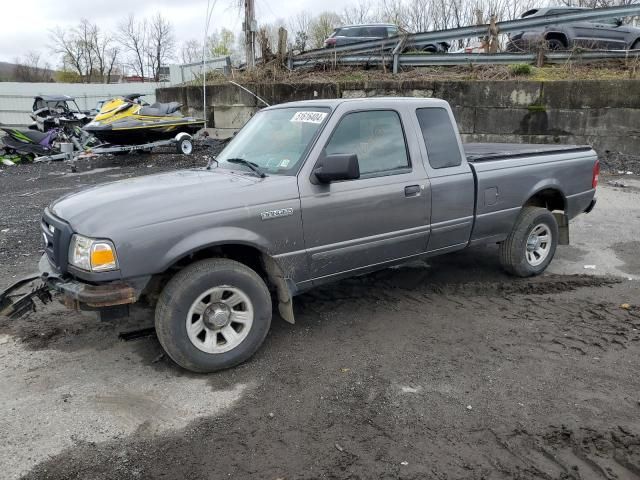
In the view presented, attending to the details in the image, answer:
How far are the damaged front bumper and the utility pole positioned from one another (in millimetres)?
13867

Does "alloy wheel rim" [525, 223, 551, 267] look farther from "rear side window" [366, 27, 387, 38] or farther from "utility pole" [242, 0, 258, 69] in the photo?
"rear side window" [366, 27, 387, 38]

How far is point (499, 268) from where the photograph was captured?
19.3 feet

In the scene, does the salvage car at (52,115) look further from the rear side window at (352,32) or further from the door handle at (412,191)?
the door handle at (412,191)

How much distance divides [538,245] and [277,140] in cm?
314

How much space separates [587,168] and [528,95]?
7460 millimetres

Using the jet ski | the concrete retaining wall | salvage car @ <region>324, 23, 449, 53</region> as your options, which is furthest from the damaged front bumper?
salvage car @ <region>324, 23, 449, 53</region>

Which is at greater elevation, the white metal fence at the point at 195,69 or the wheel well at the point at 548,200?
the white metal fence at the point at 195,69

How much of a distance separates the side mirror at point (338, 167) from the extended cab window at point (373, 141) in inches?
11.2

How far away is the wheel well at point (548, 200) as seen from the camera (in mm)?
5633

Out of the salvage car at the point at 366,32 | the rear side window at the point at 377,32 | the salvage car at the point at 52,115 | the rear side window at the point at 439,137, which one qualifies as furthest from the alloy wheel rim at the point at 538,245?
the salvage car at the point at 52,115

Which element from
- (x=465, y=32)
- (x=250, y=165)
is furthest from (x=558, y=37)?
(x=250, y=165)

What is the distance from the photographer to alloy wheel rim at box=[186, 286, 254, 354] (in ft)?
11.7

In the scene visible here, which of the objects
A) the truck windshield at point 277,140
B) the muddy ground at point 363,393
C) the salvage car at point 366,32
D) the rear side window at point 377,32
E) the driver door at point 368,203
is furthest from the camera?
the rear side window at point 377,32

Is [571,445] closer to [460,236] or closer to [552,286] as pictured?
[460,236]
